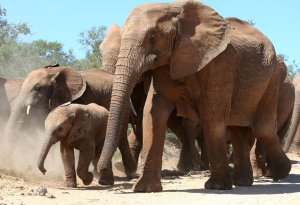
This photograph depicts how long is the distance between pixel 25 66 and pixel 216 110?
1967cm

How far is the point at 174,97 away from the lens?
8.79 metres

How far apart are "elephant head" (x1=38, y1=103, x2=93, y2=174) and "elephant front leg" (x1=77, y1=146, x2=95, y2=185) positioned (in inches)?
7.8

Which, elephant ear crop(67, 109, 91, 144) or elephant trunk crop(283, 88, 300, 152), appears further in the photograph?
elephant trunk crop(283, 88, 300, 152)

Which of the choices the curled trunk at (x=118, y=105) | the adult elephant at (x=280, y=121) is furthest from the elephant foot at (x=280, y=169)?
the curled trunk at (x=118, y=105)

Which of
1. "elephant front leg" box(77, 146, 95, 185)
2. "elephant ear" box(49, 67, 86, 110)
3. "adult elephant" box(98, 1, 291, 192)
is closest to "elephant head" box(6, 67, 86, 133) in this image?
"elephant ear" box(49, 67, 86, 110)

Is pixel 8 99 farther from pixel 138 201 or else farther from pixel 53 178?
pixel 138 201

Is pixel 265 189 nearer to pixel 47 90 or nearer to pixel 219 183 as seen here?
pixel 219 183

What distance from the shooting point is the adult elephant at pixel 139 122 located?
41.7ft

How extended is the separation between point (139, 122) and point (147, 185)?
4.89 meters

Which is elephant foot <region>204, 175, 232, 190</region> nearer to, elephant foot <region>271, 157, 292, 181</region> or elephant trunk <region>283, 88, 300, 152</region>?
elephant foot <region>271, 157, 292, 181</region>

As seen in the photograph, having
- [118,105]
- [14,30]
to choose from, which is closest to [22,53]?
[14,30]

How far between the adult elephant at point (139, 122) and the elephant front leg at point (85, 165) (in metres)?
2.74

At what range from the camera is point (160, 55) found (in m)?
8.27

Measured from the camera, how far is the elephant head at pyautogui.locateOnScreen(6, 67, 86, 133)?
11922 mm
